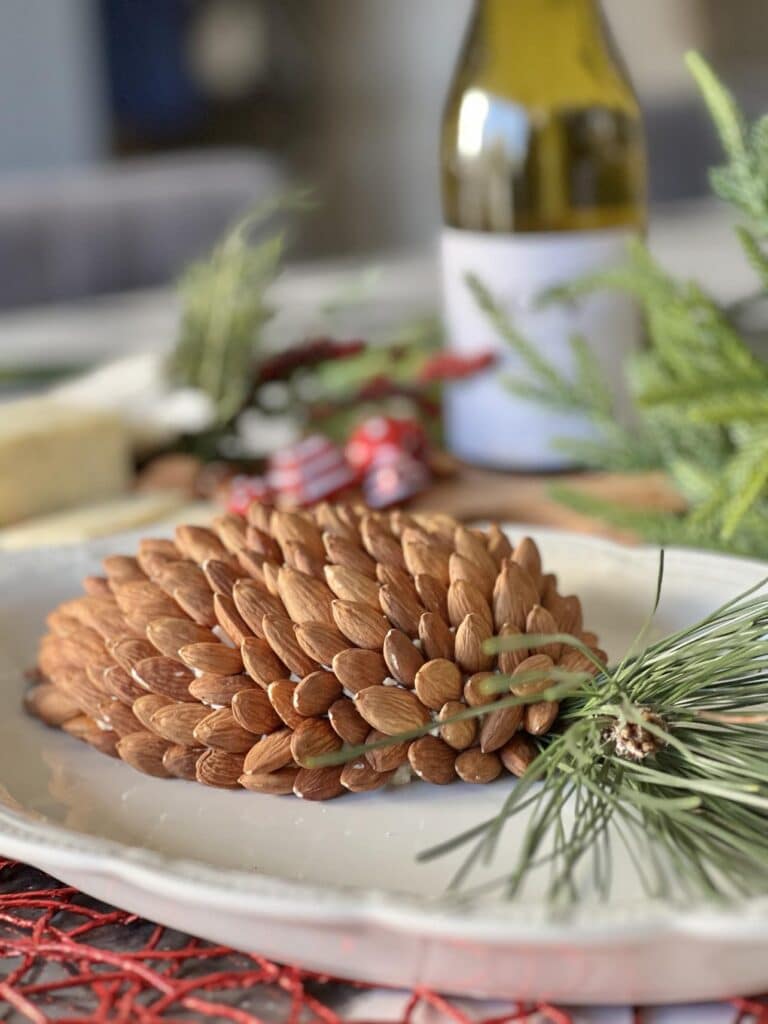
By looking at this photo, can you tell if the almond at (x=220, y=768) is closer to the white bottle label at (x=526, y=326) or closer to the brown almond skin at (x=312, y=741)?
the brown almond skin at (x=312, y=741)

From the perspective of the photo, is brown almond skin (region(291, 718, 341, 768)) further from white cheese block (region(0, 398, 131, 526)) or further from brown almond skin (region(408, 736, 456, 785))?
white cheese block (region(0, 398, 131, 526))

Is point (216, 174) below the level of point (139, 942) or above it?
above

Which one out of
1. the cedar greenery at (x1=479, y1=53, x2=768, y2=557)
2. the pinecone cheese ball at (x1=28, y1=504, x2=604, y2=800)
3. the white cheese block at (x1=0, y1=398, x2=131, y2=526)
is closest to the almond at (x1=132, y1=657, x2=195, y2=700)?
the pinecone cheese ball at (x1=28, y1=504, x2=604, y2=800)

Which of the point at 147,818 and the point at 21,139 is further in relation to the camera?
the point at 21,139

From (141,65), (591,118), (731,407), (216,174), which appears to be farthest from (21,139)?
(731,407)

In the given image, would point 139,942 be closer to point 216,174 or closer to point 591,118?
point 591,118

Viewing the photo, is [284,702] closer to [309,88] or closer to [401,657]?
[401,657]
